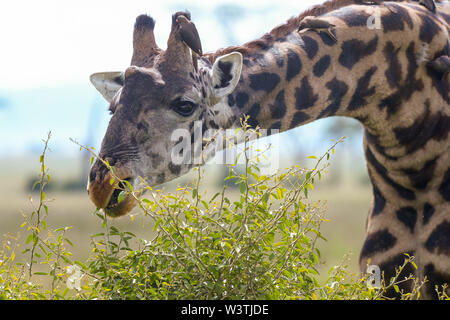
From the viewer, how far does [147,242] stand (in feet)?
11.0

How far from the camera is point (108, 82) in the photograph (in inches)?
176

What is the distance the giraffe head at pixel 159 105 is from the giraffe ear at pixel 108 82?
8.8 inches

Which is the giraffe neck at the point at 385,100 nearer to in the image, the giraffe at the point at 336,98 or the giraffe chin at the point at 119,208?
the giraffe at the point at 336,98

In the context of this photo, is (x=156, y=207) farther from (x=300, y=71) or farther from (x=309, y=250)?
(x=300, y=71)

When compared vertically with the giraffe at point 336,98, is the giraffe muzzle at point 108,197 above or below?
below

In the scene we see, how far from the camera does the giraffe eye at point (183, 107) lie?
156 inches

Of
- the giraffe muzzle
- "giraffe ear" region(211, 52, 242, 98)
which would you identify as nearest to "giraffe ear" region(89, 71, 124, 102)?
"giraffe ear" region(211, 52, 242, 98)

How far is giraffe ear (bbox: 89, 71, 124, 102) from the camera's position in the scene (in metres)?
4.45

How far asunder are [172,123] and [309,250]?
119 centimetres

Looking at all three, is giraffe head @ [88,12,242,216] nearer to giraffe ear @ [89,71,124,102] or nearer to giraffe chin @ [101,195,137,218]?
giraffe chin @ [101,195,137,218]

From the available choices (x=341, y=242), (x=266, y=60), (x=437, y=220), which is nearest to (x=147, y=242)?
(x=266, y=60)

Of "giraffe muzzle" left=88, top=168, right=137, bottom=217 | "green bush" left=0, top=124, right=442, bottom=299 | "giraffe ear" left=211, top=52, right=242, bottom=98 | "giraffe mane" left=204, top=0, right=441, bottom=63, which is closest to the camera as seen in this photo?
"green bush" left=0, top=124, right=442, bottom=299

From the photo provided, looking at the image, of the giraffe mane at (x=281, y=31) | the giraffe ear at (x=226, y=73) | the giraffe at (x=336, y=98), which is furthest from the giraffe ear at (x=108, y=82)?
the giraffe ear at (x=226, y=73)

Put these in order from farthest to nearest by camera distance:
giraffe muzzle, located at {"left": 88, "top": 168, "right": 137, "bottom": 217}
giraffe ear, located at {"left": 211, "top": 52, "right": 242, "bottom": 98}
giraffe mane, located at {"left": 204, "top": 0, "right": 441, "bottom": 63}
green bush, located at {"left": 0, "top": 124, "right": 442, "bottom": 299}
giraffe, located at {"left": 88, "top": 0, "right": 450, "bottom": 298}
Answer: giraffe mane, located at {"left": 204, "top": 0, "right": 441, "bottom": 63} → giraffe ear, located at {"left": 211, "top": 52, "right": 242, "bottom": 98} → giraffe, located at {"left": 88, "top": 0, "right": 450, "bottom": 298} → giraffe muzzle, located at {"left": 88, "top": 168, "right": 137, "bottom": 217} → green bush, located at {"left": 0, "top": 124, "right": 442, "bottom": 299}
